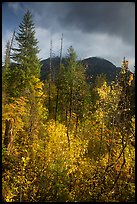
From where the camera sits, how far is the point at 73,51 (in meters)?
31.4

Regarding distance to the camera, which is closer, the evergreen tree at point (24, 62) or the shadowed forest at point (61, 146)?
the shadowed forest at point (61, 146)

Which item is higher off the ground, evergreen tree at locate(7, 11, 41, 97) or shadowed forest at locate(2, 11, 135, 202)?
evergreen tree at locate(7, 11, 41, 97)

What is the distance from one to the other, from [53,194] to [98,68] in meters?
149

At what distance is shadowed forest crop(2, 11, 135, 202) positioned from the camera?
14.6 meters

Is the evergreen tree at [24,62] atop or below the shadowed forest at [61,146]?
atop

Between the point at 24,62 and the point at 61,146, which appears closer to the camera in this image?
the point at 61,146

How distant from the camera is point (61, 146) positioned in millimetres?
18422

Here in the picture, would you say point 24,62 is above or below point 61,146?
above

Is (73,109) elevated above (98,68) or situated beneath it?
situated beneath

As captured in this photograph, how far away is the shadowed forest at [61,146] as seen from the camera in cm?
1465

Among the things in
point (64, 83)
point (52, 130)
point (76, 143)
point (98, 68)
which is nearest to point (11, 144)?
point (52, 130)

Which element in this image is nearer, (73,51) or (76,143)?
(76,143)

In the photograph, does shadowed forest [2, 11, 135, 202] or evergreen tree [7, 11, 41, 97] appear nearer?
shadowed forest [2, 11, 135, 202]

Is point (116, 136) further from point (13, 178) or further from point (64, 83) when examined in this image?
point (64, 83)
